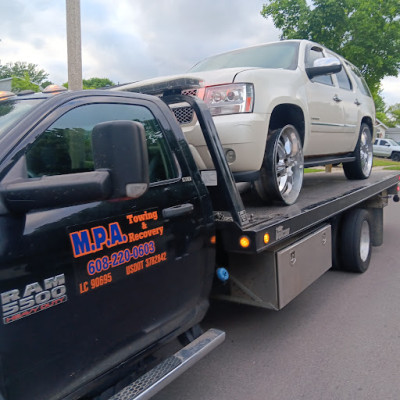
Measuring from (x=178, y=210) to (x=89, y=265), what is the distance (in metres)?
0.74

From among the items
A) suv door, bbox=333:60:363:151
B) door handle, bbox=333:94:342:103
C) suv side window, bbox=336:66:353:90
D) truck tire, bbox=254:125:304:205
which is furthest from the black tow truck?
suv side window, bbox=336:66:353:90

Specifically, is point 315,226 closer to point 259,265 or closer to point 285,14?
point 259,265

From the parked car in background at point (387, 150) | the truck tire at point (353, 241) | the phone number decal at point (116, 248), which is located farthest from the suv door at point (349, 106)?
the parked car in background at point (387, 150)

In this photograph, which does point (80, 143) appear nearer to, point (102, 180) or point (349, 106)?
point (102, 180)

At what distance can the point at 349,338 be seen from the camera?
3.76 metres

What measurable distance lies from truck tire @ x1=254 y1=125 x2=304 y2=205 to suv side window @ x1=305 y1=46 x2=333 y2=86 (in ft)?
3.47

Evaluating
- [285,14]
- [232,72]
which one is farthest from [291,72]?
[285,14]

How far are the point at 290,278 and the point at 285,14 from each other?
1759 centimetres

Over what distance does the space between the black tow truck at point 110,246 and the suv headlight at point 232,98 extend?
2.49 ft

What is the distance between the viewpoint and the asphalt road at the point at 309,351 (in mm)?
3000

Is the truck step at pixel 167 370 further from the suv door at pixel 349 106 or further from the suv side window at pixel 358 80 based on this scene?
the suv side window at pixel 358 80

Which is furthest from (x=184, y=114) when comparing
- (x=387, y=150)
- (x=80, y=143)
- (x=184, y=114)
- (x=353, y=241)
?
(x=387, y=150)

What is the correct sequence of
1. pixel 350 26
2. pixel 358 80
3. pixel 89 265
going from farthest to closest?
pixel 350 26 < pixel 358 80 < pixel 89 265

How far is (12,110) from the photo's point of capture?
2320mm
